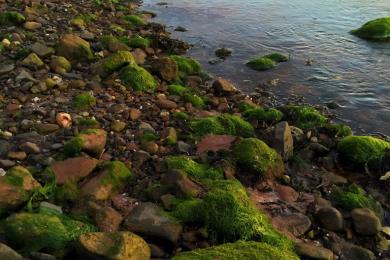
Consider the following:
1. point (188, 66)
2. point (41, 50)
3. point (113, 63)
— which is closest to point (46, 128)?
point (113, 63)

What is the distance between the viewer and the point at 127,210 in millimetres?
7121

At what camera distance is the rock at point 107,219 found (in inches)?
254

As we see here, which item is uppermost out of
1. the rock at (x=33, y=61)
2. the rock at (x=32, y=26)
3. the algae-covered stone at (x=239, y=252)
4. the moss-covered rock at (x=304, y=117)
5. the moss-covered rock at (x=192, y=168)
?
the rock at (x=32, y=26)

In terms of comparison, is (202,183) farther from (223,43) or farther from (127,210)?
(223,43)

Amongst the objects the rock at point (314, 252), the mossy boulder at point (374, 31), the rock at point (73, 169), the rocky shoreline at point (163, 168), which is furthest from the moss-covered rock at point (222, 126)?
the mossy boulder at point (374, 31)

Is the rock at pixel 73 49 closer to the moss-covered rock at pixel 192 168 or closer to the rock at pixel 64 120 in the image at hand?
the rock at pixel 64 120

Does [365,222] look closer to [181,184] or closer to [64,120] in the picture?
[181,184]

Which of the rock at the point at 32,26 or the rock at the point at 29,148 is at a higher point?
the rock at the point at 32,26

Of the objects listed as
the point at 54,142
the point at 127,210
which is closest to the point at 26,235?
the point at 127,210

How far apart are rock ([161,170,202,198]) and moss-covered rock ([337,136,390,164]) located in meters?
4.06

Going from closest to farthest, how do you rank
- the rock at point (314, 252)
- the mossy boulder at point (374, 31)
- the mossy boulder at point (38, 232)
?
the mossy boulder at point (38, 232) → the rock at point (314, 252) → the mossy boulder at point (374, 31)

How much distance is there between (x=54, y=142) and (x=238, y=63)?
9.72m

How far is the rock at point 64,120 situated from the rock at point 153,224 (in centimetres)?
311

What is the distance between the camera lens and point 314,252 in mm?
6656
